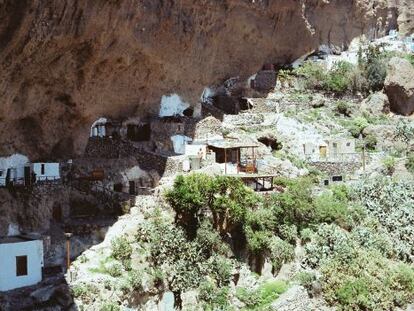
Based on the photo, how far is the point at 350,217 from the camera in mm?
26016

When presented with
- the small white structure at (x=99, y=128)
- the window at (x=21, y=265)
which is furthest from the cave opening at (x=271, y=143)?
the window at (x=21, y=265)

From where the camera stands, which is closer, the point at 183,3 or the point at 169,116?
the point at 183,3

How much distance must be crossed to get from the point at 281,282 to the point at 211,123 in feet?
37.6

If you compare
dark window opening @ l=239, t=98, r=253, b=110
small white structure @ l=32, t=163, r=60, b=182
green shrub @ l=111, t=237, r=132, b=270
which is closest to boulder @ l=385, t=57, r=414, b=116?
dark window opening @ l=239, t=98, r=253, b=110

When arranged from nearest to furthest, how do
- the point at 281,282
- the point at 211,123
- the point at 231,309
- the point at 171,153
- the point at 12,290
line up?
the point at 12,290, the point at 231,309, the point at 281,282, the point at 171,153, the point at 211,123

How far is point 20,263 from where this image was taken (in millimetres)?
19406

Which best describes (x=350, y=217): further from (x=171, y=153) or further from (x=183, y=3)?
(x=183, y=3)

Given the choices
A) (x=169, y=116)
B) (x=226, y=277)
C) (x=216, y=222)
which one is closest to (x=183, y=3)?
(x=169, y=116)

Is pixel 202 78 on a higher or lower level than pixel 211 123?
higher

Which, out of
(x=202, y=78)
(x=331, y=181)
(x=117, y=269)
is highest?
(x=202, y=78)

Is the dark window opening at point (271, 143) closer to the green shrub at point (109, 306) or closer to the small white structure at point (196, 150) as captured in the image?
the small white structure at point (196, 150)

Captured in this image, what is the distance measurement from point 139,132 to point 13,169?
7313 millimetres

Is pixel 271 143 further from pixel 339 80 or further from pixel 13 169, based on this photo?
pixel 13 169

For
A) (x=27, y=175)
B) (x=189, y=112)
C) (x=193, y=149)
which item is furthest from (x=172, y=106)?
(x=27, y=175)
